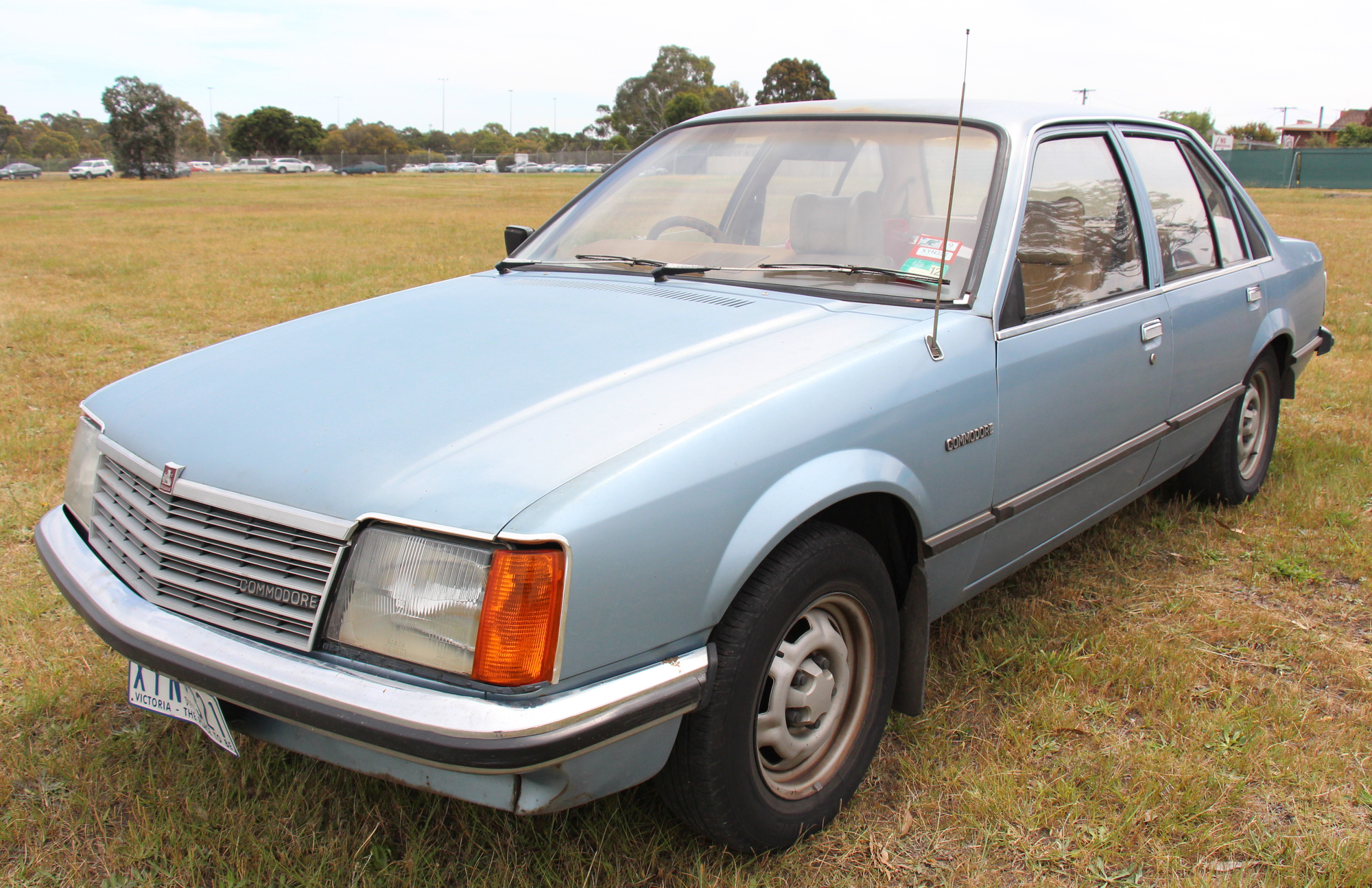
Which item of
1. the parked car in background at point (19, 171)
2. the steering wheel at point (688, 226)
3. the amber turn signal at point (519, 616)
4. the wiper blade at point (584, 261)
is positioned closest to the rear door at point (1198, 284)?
the steering wheel at point (688, 226)

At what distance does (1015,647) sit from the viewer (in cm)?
294

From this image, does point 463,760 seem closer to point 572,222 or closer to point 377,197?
point 572,222

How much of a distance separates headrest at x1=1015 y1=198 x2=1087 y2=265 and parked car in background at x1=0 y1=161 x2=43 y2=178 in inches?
2973

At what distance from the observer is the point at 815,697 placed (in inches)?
81.0

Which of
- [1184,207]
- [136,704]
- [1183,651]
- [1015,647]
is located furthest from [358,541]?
[1184,207]

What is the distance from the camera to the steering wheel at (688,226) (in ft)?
9.70

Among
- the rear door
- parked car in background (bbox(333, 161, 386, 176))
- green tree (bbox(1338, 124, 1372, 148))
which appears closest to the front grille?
the rear door

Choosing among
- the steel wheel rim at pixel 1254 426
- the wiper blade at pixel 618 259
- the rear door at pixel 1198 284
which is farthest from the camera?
the steel wheel rim at pixel 1254 426

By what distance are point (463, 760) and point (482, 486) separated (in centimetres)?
43

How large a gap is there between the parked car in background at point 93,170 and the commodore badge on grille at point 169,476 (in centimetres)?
7145

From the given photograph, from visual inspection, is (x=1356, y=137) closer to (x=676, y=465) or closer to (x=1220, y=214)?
(x=1220, y=214)

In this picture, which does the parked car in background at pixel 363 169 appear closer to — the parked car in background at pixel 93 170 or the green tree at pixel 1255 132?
the parked car in background at pixel 93 170

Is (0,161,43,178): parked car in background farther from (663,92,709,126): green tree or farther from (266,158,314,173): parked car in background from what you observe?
(663,92,709,126): green tree

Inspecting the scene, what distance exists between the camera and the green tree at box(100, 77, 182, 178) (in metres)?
58.0
